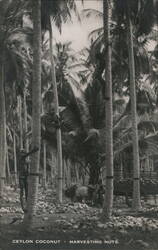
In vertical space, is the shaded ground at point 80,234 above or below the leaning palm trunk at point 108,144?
below

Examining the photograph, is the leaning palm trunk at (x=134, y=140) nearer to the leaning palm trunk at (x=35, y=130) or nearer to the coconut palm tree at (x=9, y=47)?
the coconut palm tree at (x=9, y=47)

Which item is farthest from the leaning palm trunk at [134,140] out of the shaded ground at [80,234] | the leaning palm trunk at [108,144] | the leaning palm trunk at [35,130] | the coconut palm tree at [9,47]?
the leaning palm trunk at [35,130]

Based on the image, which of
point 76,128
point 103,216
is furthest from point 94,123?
point 103,216

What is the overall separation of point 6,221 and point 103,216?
9.06ft

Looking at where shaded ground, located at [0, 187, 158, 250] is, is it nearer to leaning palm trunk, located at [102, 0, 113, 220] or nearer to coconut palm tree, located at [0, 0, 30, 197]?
leaning palm trunk, located at [102, 0, 113, 220]

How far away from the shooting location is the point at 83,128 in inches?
1152

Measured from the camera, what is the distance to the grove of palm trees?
13742 mm

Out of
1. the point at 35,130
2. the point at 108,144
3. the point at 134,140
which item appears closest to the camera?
the point at 35,130

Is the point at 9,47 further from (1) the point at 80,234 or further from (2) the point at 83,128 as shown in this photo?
(1) the point at 80,234

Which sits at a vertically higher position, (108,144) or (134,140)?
(134,140)

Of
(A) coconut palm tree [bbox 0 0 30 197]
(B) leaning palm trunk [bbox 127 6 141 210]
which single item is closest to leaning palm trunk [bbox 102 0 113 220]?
(B) leaning palm trunk [bbox 127 6 141 210]

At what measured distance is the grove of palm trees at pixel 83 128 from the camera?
13.7m

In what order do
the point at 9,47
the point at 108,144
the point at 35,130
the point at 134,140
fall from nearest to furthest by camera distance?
the point at 35,130 < the point at 108,144 < the point at 134,140 < the point at 9,47

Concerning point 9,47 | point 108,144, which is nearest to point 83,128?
point 9,47
